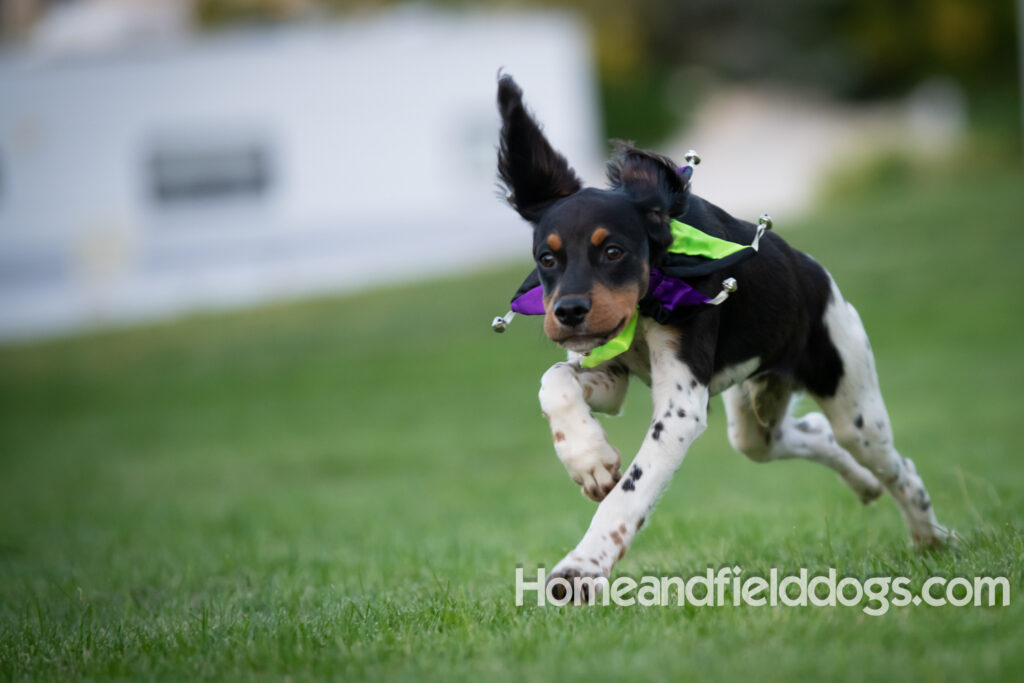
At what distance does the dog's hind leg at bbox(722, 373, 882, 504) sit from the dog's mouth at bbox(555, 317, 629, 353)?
1459 mm

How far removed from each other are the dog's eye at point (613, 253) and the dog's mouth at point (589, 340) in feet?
0.81

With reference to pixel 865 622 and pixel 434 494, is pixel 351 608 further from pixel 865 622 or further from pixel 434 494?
pixel 434 494

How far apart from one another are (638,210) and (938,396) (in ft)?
38.9

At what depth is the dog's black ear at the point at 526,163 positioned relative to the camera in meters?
5.24

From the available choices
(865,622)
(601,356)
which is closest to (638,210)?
(601,356)

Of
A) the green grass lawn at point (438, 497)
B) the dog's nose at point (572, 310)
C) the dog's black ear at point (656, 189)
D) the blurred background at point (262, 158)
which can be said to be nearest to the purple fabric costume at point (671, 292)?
the dog's black ear at point (656, 189)

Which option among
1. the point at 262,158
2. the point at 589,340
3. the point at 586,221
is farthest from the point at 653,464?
the point at 262,158

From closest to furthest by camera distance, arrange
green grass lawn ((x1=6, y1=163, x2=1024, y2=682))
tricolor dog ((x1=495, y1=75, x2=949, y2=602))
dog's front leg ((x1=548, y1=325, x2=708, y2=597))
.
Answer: green grass lawn ((x1=6, y1=163, x2=1024, y2=682)), dog's front leg ((x1=548, y1=325, x2=708, y2=597)), tricolor dog ((x1=495, y1=75, x2=949, y2=602))

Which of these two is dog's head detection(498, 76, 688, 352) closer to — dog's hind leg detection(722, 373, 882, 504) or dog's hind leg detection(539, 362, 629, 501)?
dog's hind leg detection(539, 362, 629, 501)

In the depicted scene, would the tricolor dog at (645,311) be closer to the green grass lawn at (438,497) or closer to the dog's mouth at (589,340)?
the dog's mouth at (589,340)

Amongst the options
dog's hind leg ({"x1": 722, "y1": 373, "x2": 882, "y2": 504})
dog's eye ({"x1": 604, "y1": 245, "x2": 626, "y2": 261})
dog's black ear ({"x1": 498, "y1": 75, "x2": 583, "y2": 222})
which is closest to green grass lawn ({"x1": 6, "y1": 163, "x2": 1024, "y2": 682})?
dog's hind leg ({"x1": 722, "y1": 373, "x2": 882, "y2": 504})

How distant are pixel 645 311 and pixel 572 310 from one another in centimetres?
51

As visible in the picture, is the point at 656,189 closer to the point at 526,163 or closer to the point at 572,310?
the point at 526,163

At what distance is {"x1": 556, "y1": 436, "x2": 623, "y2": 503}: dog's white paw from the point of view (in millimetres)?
4863
